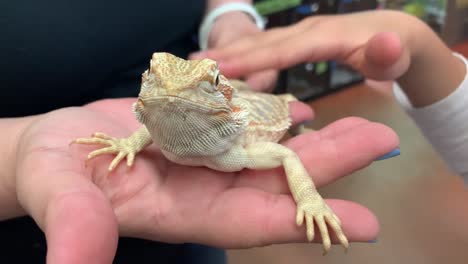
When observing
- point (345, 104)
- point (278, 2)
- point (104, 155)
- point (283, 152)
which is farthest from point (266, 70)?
point (278, 2)

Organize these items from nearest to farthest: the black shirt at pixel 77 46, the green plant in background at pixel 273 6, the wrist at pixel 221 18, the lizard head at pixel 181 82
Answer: the lizard head at pixel 181 82
the black shirt at pixel 77 46
the wrist at pixel 221 18
the green plant in background at pixel 273 6

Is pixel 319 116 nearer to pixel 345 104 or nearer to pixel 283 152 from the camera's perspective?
pixel 345 104

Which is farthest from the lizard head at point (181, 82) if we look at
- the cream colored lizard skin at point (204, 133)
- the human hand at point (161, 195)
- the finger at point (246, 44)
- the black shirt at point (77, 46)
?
the finger at point (246, 44)

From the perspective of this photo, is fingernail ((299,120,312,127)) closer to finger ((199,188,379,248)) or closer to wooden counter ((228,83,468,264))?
wooden counter ((228,83,468,264))

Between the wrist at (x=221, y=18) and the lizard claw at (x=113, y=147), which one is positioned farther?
the wrist at (x=221, y=18)

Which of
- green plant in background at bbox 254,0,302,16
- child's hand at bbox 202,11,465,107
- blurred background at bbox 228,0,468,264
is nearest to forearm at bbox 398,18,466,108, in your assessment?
child's hand at bbox 202,11,465,107

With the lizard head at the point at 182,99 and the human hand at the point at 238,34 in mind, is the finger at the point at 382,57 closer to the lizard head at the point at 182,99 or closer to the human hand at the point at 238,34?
the human hand at the point at 238,34

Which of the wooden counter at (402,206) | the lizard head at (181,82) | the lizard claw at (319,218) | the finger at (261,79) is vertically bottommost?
the wooden counter at (402,206)
